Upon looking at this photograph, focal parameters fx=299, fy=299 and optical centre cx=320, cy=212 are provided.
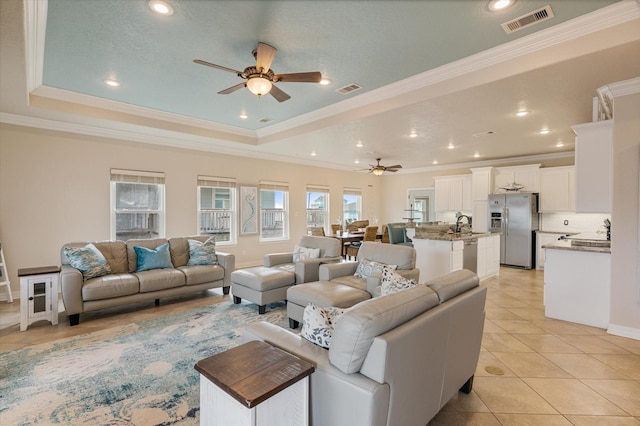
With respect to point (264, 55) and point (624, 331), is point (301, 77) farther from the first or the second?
point (624, 331)

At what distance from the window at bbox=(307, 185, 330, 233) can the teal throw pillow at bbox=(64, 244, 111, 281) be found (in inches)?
203

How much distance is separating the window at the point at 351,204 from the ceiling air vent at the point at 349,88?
5.54 metres

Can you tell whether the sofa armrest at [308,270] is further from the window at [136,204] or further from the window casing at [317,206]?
the window casing at [317,206]

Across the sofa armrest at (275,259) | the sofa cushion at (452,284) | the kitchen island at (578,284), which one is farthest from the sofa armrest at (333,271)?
the kitchen island at (578,284)

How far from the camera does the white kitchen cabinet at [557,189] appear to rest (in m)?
6.64

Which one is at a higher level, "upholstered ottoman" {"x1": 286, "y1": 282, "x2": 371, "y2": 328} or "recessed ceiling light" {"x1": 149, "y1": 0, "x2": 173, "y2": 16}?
"recessed ceiling light" {"x1": 149, "y1": 0, "x2": 173, "y2": 16}

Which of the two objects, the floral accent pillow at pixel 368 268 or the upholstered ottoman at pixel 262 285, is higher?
the floral accent pillow at pixel 368 268

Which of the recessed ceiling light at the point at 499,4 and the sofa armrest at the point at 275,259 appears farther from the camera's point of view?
the sofa armrest at the point at 275,259

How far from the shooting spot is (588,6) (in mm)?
2326

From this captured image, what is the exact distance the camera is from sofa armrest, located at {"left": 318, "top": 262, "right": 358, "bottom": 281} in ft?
12.7

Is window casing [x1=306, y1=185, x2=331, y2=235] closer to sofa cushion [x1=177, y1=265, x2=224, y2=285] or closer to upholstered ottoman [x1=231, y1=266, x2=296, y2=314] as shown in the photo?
sofa cushion [x1=177, y1=265, x2=224, y2=285]

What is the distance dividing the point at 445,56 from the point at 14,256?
640 centimetres

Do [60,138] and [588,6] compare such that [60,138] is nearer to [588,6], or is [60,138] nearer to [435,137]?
[435,137]

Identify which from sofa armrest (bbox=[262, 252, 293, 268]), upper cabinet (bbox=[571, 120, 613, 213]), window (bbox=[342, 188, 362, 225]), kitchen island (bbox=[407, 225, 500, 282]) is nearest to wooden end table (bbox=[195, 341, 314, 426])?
sofa armrest (bbox=[262, 252, 293, 268])
